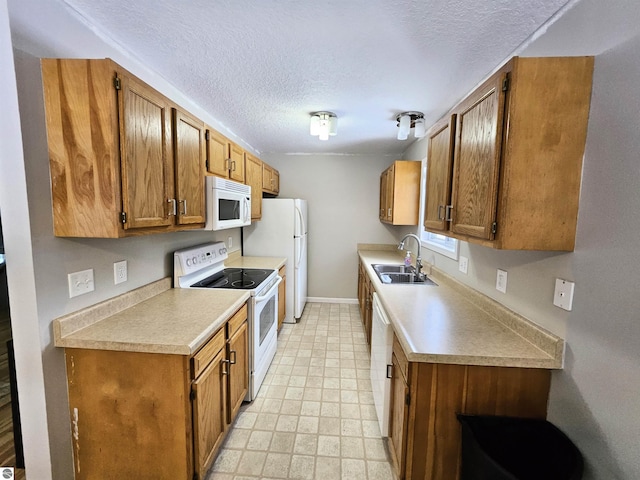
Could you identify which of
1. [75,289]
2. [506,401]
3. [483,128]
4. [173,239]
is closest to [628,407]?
[506,401]

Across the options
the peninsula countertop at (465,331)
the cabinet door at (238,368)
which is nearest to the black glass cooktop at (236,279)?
the cabinet door at (238,368)

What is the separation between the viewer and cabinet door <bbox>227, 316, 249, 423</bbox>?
1828 millimetres

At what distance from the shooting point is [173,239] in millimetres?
2223

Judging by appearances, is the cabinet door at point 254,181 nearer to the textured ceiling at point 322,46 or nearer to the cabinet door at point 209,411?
the textured ceiling at point 322,46

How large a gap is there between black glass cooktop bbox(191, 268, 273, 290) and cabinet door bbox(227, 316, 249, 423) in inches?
14.2

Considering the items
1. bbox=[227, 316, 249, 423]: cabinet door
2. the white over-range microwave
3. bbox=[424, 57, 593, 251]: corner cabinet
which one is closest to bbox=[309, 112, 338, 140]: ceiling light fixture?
the white over-range microwave

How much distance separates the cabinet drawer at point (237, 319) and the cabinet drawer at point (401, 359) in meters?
1.01

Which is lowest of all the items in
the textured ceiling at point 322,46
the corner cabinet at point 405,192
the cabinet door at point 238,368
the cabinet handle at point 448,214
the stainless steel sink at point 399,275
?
the cabinet door at point 238,368

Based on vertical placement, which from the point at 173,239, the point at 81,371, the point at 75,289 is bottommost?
the point at 81,371

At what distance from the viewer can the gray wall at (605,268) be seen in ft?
3.01

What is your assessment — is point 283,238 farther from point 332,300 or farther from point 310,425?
point 310,425

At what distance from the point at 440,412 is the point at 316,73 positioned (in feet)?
6.64

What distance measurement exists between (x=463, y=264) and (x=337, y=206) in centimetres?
259

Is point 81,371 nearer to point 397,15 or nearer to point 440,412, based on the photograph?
point 440,412
